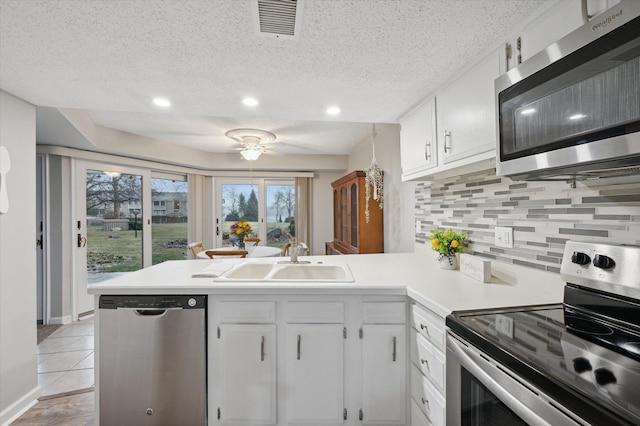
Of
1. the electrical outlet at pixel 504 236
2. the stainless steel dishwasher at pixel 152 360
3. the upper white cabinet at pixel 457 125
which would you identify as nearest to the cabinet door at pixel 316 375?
the stainless steel dishwasher at pixel 152 360

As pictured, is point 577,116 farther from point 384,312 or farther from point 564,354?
point 384,312

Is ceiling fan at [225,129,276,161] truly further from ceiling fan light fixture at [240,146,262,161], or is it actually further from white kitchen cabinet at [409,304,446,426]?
white kitchen cabinet at [409,304,446,426]

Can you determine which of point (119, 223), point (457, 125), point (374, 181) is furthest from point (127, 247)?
point (457, 125)

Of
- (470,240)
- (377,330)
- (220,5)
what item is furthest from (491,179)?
(220,5)

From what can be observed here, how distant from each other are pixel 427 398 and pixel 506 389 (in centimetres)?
66

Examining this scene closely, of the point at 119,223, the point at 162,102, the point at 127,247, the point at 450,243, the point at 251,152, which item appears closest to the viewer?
the point at 450,243

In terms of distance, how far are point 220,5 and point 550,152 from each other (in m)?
1.25

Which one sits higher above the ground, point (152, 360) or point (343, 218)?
point (343, 218)

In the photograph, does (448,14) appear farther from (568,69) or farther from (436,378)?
(436,378)

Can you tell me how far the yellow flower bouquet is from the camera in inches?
68.4

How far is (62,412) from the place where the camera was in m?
1.83

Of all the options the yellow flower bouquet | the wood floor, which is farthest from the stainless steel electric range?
the wood floor

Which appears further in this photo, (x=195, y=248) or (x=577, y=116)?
(x=195, y=248)

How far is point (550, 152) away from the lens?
2.70ft
